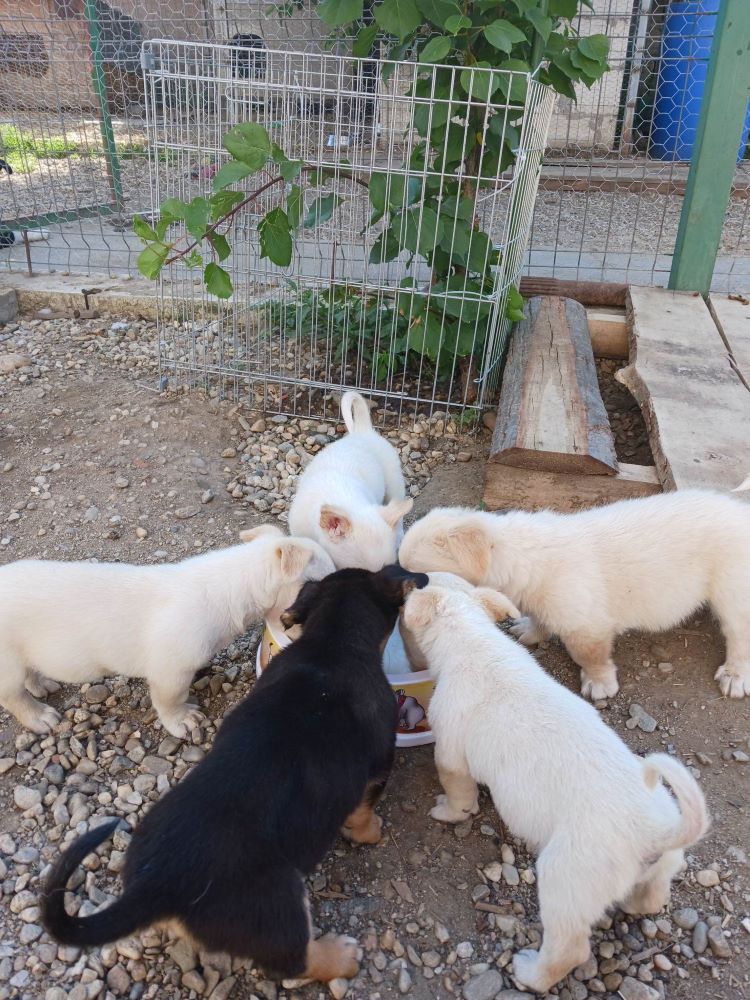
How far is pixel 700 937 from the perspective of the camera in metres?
2.22

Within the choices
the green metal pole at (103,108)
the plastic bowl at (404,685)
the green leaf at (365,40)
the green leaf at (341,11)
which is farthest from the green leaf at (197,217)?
the green metal pole at (103,108)

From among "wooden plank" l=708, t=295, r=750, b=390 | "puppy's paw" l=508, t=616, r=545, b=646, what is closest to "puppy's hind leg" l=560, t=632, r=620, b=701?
"puppy's paw" l=508, t=616, r=545, b=646

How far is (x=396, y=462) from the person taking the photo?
3.92 m

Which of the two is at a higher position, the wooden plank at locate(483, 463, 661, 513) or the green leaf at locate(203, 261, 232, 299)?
the green leaf at locate(203, 261, 232, 299)

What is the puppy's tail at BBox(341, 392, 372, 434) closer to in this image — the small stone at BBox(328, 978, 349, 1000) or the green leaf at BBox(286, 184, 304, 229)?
the green leaf at BBox(286, 184, 304, 229)

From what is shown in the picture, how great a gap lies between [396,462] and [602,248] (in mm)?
4597

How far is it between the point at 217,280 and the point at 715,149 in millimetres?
3166

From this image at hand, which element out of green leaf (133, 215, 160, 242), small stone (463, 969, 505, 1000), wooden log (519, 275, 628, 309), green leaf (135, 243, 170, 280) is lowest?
small stone (463, 969, 505, 1000)

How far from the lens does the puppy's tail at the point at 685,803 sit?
188cm

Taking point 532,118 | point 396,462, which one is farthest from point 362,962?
point 532,118

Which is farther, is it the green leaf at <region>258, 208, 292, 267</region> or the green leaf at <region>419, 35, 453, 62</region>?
the green leaf at <region>258, 208, 292, 267</region>

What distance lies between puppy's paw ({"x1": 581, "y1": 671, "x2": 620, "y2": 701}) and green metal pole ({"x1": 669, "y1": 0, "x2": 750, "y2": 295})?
11.1ft

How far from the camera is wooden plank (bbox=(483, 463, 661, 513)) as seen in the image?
354 cm

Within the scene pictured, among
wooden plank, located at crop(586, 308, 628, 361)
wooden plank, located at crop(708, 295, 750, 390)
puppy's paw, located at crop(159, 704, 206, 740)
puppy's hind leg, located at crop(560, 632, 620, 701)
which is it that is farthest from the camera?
wooden plank, located at crop(586, 308, 628, 361)
